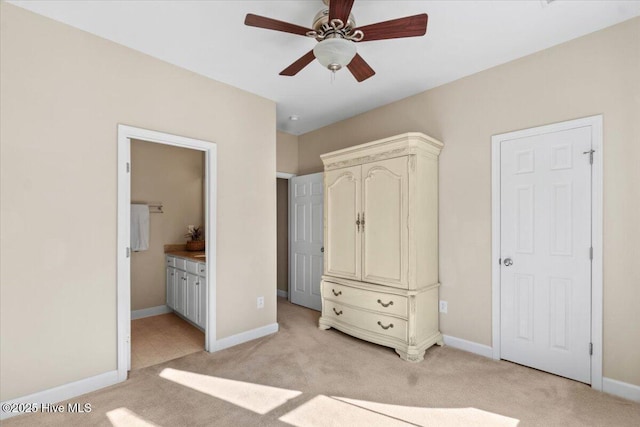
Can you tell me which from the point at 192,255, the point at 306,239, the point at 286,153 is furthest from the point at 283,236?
the point at 192,255

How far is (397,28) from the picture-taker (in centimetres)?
180

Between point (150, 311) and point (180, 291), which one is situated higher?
point (180, 291)

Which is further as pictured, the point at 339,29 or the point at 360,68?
the point at 360,68

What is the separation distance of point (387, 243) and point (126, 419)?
2457mm

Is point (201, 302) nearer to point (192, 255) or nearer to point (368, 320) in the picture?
point (192, 255)

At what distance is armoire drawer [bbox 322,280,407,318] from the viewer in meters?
2.97

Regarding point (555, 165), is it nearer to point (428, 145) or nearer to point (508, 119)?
point (508, 119)

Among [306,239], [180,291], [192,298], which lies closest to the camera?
[192,298]

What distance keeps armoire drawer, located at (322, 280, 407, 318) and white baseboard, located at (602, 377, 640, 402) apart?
1501 mm

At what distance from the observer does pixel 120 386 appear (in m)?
2.38

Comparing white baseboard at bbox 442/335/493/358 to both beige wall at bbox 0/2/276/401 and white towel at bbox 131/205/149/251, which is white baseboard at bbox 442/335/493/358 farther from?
white towel at bbox 131/205/149/251

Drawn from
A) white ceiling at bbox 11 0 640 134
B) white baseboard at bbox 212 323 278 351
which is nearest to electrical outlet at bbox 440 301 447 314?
white baseboard at bbox 212 323 278 351

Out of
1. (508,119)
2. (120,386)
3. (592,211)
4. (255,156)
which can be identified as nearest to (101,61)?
(255,156)

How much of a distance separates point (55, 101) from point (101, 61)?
1.59 ft
